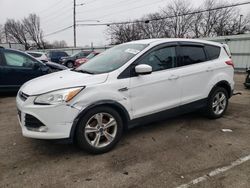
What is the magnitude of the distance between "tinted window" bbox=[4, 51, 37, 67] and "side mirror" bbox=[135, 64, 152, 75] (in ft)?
18.1

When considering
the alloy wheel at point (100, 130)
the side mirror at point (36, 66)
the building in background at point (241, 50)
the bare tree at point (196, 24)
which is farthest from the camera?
the bare tree at point (196, 24)

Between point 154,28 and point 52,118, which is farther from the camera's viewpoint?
point 154,28

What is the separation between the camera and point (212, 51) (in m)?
5.16

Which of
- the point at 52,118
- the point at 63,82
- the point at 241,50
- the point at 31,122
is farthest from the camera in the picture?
the point at 241,50

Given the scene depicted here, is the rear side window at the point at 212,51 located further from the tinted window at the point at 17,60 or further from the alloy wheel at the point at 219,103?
the tinted window at the point at 17,60

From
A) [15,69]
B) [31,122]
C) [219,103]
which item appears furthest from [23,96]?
[15,69]

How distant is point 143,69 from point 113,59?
73cm

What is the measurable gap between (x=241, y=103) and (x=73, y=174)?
5.24m

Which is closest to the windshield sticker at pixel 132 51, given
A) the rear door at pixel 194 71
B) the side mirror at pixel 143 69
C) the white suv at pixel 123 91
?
the white suv at pixel 123 91

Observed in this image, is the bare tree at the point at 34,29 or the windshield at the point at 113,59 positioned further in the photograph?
the bare tree at the point at 34,29

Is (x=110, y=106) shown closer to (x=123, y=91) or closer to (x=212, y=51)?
(x=123, y=91)

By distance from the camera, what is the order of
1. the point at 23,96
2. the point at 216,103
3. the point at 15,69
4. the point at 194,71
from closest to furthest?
the point at 23,96
the point at 194,71
the point at 216,103
the point at 15,69

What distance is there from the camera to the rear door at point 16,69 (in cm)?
780

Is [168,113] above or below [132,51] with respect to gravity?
below
